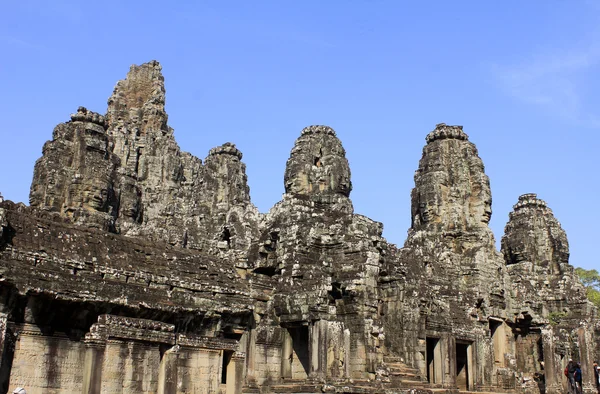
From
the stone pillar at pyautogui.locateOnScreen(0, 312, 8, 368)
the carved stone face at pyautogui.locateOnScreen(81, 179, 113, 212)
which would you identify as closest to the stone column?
the carved stone face at pyautogui.locateOnScreen(81, 179, 113, 212)

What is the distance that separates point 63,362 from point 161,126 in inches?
1456

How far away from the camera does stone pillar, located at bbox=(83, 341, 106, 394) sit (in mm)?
11891

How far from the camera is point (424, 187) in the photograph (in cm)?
3094

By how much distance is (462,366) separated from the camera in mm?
27328

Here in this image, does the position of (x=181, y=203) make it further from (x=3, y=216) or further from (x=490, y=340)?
(x=3, y=216)

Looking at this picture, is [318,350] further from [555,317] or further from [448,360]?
[555,317]

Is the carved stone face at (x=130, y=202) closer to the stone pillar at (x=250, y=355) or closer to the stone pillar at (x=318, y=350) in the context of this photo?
the stone pillar at (x=250, y=355)

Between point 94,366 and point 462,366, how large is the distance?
1863 centimetres

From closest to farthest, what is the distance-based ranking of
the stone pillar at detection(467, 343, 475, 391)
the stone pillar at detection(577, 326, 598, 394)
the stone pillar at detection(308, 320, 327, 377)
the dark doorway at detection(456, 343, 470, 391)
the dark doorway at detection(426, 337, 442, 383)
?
the stone pillar at detection(308, 320, 327, 377) → the dark doorway at detection(426, 337, 442, 383) → the stone pillar at detection(467, 343, 475, 391) → the dark doorway at detection(456, 343, 470, 391) → the stone pillar at detection(577, 326, 598, 394)

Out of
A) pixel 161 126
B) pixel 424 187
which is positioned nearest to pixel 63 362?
pixel 424 187

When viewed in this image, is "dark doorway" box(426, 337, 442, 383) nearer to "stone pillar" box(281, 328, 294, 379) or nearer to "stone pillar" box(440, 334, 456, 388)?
"stone pillar" box(440, 334, 456, 388)

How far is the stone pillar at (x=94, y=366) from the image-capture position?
39.0ft

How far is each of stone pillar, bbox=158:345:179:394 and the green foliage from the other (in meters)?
23.2

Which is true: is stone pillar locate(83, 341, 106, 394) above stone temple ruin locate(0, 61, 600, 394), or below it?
below
